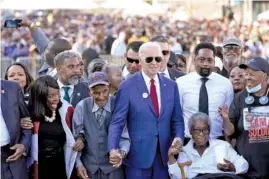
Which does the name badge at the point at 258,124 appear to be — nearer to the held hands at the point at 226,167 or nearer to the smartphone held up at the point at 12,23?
the held hands at the point at 226,167

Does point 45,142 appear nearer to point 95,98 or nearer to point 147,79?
point 95,98

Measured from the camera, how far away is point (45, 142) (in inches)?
345

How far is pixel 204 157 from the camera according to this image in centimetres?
889

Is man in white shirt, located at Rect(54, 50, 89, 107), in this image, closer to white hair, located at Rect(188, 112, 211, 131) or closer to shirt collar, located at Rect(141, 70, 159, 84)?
shirt collar, located at Rect(141, 70, 159, 84)

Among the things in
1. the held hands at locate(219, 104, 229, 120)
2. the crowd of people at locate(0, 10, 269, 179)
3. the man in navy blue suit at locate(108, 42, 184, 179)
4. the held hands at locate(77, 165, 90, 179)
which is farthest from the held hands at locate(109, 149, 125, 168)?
the held hands at locate(219, 104, 229, 120)

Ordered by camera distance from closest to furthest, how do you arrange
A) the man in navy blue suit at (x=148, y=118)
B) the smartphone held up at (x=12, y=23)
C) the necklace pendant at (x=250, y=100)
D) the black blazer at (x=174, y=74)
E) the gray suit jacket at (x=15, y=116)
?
1. the gray suit jacket at (x=15, y=116)
2. the man in navy blue suit at (x=148, y=118)
3. the necklace pendant at (x=250, y=100)
4. the black blazer at (x=174, y=74)
5. the smartphone held up at (x=12, y=23)

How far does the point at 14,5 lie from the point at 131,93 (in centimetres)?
1147

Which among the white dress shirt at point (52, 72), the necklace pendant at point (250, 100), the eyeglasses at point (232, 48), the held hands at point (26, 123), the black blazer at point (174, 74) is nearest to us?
the held hands at point (26, 123)

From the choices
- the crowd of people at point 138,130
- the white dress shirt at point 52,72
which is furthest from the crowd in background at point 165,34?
the crowd of people at point 138,130

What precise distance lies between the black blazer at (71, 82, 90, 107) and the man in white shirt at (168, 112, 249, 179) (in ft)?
4.75

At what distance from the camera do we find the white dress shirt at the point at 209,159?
349 inches

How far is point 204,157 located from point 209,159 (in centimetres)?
6

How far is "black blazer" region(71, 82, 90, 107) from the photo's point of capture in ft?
31.8

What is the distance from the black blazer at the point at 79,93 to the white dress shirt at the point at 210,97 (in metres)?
1.13
